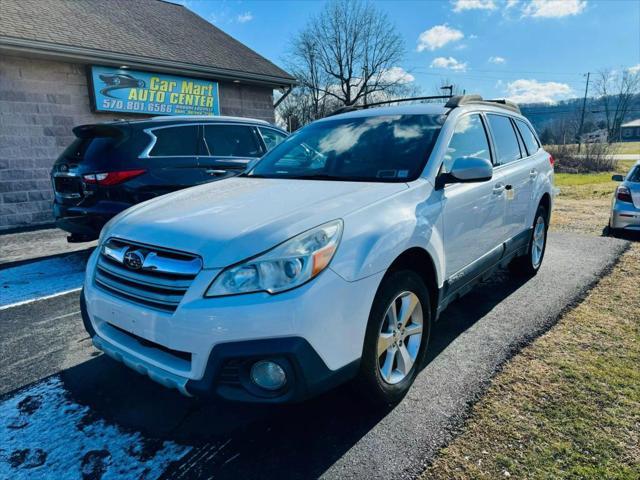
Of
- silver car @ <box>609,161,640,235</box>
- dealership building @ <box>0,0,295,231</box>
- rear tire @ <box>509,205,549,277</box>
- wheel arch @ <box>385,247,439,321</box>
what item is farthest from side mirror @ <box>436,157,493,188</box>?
dealership building @ <box>0,0,295,231</box>

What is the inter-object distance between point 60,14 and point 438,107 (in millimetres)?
10789

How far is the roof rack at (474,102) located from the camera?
332 cm

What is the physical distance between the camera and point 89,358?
10.1 ft

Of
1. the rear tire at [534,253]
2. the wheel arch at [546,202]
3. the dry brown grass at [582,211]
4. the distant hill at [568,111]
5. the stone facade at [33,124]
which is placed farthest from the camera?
the distant hill at [568,111]

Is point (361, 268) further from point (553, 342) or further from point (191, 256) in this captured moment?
point (553, 342)

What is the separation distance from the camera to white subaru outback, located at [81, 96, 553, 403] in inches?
72.7

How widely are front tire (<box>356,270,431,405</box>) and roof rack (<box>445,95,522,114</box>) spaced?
1608mm

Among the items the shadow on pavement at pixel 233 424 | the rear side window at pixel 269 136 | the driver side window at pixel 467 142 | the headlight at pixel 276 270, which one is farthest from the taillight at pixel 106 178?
the driver side window at pixel 467 142

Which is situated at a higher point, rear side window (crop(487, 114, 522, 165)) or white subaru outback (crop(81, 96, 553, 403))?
rear side window (crop(487, 114, 522, 165))

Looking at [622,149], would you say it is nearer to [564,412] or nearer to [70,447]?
[564,412]

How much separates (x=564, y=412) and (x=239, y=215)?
83.5 inches

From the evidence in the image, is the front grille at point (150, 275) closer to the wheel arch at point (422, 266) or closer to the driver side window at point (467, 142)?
the wheel arch at point (422, 266)

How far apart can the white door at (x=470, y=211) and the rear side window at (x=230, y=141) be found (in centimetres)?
358

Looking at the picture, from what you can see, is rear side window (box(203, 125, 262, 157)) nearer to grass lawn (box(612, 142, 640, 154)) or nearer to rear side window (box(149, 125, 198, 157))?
rear side window (box(149, 125, 198, 157))
